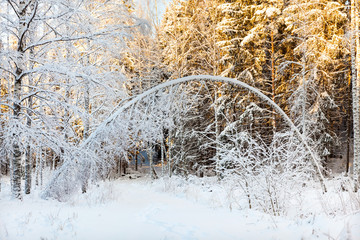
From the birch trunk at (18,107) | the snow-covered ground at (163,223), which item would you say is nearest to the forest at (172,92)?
the birch trunk at (18,107)

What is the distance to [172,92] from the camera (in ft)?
15.8

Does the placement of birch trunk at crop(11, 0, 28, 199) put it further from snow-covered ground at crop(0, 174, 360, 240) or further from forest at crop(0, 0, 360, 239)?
snow-covered ground at crop(0, 174, 360, 240)

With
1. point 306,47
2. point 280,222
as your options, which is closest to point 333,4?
point 306,47

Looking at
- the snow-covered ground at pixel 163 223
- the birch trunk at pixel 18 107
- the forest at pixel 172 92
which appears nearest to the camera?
the snow-covered ground at pixel 163 223

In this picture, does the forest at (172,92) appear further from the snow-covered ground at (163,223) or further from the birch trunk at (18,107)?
the snow-covered ground at (163,223)

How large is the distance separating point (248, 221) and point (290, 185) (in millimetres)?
1551

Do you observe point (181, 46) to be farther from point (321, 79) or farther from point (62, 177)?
point (62, 177)

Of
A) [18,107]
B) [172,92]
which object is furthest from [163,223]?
[18,107]

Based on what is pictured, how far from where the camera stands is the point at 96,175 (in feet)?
16.6

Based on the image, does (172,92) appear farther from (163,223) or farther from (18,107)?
(18,107)

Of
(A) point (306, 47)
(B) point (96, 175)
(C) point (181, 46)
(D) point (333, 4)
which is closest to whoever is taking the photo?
(B) point (96, 175)

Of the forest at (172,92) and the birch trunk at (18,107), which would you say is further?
the birch trunk at (18,107)

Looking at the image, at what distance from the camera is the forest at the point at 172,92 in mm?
5137

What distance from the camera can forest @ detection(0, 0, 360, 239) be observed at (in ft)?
16.9
